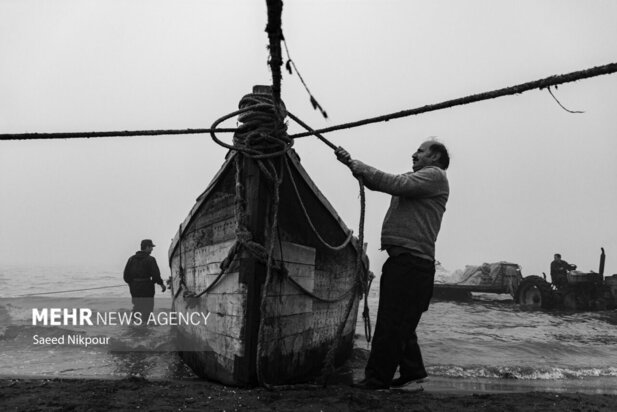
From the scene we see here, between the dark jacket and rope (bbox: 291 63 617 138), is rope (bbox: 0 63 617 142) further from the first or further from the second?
the dark jacket

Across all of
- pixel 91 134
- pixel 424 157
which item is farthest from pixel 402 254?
pixel 91 134

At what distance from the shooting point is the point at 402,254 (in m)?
3.46

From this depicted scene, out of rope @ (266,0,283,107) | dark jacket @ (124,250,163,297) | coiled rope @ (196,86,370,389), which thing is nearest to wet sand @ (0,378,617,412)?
coiled rope @ (196,86,370,389)

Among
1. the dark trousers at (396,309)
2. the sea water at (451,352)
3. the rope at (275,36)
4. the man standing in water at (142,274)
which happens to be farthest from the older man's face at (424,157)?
the man standing in water at (142,274)

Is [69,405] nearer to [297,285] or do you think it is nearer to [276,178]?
[297,285]

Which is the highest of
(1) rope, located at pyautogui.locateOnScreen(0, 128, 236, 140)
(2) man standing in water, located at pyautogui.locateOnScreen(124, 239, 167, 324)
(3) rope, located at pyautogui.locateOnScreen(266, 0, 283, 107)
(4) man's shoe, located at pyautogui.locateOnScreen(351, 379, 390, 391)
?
(3) rope, located at pyautogui.locateOnScreen(266, 0, 283, 107)

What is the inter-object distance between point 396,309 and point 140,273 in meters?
8.31

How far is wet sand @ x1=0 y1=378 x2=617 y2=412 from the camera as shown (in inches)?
127

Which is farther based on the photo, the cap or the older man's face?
the cap

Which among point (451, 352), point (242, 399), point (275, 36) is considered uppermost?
point (275, 36)

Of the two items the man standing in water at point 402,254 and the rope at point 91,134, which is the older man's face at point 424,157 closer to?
the man standing in water at point 402,254

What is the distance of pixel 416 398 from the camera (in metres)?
3.62

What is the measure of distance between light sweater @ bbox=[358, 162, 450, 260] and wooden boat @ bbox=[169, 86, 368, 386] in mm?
394

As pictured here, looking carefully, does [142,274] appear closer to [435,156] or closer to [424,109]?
[435,156]
